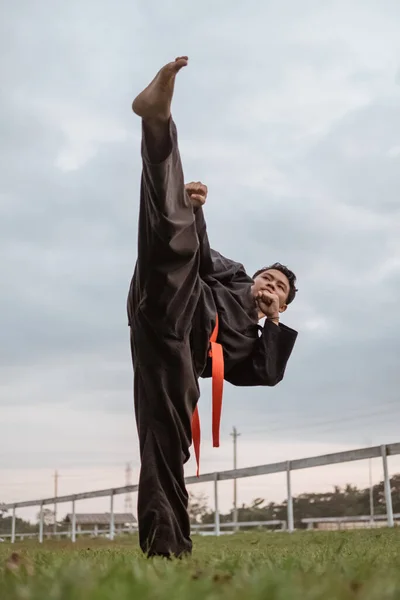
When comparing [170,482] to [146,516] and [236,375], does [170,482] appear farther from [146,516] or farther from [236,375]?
[236,375]

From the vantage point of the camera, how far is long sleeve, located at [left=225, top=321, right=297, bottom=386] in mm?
4156

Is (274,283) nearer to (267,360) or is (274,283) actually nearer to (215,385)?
(267,360)

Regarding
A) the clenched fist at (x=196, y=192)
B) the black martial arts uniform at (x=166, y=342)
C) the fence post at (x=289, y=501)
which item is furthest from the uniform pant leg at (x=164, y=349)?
the fence post at (x=289, y=501)

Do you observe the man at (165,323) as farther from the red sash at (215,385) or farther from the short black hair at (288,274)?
the short black hair at (288,274)

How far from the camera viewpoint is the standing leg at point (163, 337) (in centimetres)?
325

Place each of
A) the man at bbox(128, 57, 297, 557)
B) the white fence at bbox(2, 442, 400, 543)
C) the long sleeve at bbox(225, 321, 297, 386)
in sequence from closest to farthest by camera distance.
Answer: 1. the man at bbox(128, 57, 297, 557)
2. the long sleeve at bbox(225, 321, 297, 386)
3. the white fence at bbox(2, 442, 400, 543)

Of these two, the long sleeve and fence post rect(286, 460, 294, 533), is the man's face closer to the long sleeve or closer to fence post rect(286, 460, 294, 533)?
the long sleeve

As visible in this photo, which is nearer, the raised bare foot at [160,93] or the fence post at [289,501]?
the raised bare foot at [160,93]

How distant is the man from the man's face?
26.9 inches

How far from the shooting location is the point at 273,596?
1.12 m

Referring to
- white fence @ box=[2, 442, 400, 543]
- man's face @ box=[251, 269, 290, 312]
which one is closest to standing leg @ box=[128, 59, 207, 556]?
man's face @ box=[251, 269, 290, 312]

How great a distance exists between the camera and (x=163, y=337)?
3439 mm

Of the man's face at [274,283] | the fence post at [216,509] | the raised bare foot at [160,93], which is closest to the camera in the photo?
the raised bare foot at [160,93]

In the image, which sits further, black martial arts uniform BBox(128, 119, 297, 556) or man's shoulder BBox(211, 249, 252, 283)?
man's shoulder BBox(211, 249, 252, 283)
